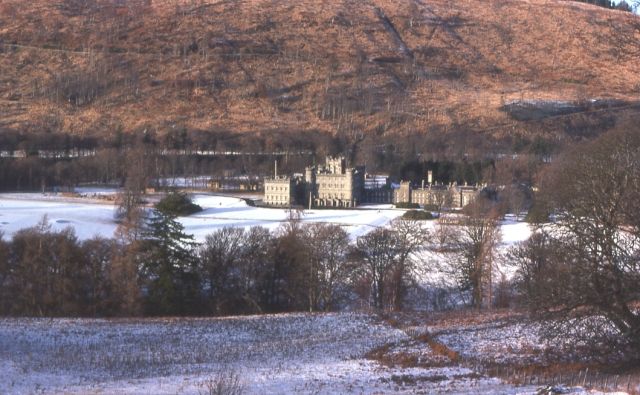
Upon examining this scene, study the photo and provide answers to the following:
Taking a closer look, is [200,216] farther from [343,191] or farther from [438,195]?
[438,195]

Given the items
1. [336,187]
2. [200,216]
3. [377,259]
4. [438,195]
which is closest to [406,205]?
[438,195]

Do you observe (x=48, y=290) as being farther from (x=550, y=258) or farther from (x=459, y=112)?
(x=459, y=112)

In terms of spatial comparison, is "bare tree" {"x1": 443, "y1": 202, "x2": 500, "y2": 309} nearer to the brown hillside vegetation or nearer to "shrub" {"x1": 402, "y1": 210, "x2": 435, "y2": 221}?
"shrub" {"x1": 402, "y1": 210, "x2": 435, "y2": 221}

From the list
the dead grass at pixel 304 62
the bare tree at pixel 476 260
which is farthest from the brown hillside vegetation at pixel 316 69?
the bare tree at pixel 476 260

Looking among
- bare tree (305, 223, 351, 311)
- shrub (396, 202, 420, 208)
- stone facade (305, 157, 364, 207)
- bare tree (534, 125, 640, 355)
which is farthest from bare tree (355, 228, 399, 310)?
stone facade (305, 157, 364, 207)

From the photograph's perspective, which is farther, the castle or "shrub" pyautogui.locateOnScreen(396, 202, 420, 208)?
the castle

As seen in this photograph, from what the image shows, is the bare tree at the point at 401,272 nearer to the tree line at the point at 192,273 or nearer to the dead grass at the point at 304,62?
the tree line at the point at 192,273
